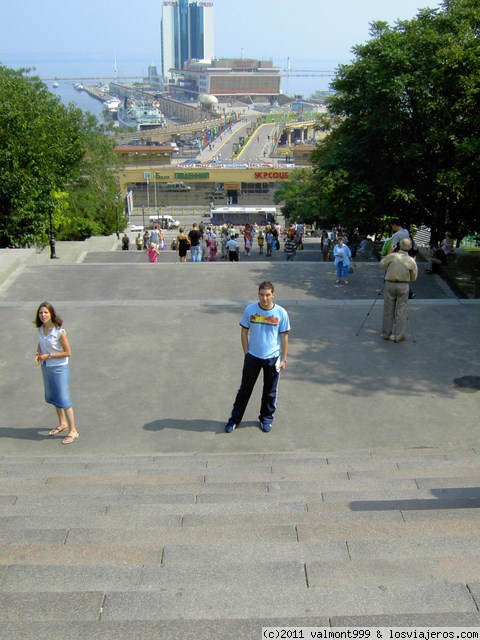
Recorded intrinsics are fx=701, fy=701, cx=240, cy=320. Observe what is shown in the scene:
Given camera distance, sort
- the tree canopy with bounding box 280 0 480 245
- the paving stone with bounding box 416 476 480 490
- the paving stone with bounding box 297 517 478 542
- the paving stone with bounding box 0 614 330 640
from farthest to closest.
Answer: the tree canopy with bounding box 280 0 480 245
the paving stone with bounding box 416 476 480 490
the paving stone with bounding box 297 517 478 542
the paving stone with bounding box 0 614 330 640

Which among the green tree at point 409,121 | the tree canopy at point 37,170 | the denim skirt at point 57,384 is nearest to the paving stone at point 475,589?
the denim skirt at point 57,384

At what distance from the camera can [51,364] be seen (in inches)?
263

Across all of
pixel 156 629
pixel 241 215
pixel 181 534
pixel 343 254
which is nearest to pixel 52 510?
pixel 181 534

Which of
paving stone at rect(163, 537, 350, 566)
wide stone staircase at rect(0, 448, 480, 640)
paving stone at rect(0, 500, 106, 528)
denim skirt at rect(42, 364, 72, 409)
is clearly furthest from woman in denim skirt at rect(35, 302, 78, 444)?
paving stone at rect(163, 537, 350, 566)

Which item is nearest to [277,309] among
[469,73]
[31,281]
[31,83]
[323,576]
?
[323,576]

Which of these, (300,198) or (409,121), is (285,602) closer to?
(409,121)

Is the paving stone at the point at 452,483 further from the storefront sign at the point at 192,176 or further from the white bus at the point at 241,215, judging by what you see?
the storefront sign at the point at 192,176

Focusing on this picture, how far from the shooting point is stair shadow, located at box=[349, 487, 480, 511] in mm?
4566

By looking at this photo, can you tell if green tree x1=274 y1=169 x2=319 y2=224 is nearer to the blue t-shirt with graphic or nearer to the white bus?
the white bus

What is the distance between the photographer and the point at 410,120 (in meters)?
19.7

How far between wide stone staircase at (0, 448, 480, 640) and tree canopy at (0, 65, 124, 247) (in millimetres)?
16197

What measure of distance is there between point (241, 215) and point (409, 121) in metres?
62.6

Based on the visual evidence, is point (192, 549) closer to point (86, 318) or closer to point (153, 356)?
point (153, 356)

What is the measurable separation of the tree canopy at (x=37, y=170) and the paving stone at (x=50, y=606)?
18190 millimetres
